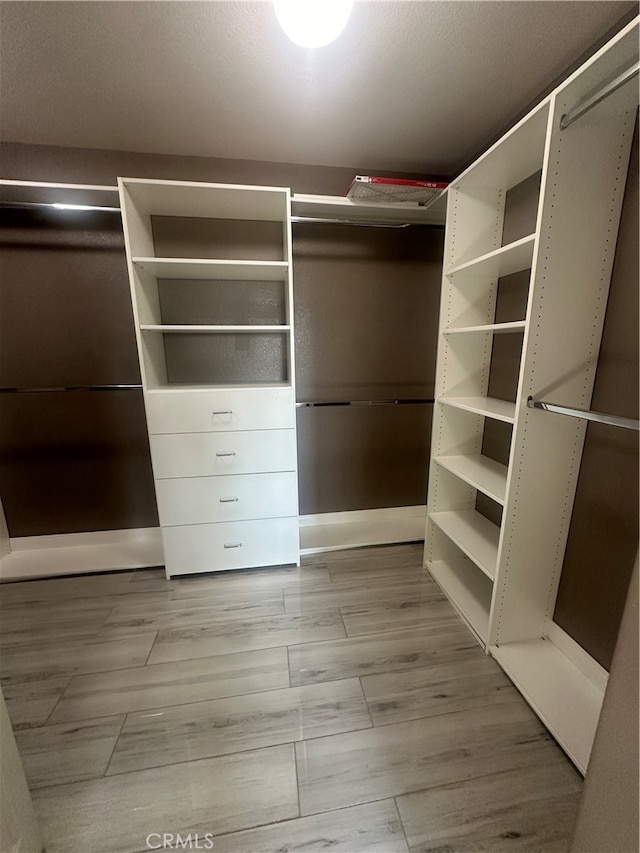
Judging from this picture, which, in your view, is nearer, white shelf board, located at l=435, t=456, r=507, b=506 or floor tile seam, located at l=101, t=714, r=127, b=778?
floor tile seam, located at l=101, t=714, r=127, b=778

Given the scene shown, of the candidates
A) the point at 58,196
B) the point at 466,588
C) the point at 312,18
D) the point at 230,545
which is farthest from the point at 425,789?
the point at 58,196

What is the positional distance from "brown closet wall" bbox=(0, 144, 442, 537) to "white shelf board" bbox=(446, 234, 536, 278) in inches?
23.0

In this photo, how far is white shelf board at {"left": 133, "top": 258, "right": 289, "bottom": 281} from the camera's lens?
1.48m

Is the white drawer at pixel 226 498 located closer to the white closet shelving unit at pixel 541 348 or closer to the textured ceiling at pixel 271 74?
the white closet shelving unit at pixel 541 348

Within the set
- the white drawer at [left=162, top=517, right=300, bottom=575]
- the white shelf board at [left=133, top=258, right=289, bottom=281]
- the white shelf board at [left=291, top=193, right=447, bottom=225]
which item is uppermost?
the white shelf board at [left=291, top=193, right=447, bottom=225]

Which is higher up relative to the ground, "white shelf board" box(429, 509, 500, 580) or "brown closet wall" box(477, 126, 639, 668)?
"brown closet wall" box(477, 126, 639, 668)

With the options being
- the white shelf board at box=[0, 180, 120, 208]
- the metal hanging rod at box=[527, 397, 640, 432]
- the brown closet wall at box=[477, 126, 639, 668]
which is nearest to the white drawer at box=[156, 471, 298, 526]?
the metal hanging rod at box=[527, 397, 640, 432]

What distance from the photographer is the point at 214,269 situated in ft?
5.39

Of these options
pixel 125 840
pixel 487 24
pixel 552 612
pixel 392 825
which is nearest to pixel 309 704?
pixel 392 825

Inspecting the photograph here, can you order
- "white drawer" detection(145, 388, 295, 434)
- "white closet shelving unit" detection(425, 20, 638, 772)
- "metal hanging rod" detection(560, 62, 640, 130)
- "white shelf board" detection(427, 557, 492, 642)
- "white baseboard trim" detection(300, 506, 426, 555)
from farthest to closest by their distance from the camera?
"white baseboard trim" detection(300, 506, 426, 555), "white drawer" detection(145, 388, 295, 434), "white shelf board" detection(427, 557, 492, 642), "white closet shelving unit" detection(425, 20, 638, 772), "metal hanging rod" detection(560, 62, 640, 130)

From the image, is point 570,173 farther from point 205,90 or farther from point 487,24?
point 205,90

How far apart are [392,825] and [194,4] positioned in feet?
8.08

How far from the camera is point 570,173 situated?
992mm

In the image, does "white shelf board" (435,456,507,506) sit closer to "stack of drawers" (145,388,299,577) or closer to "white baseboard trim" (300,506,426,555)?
"white baseboard trim" (300,506,426,555)
